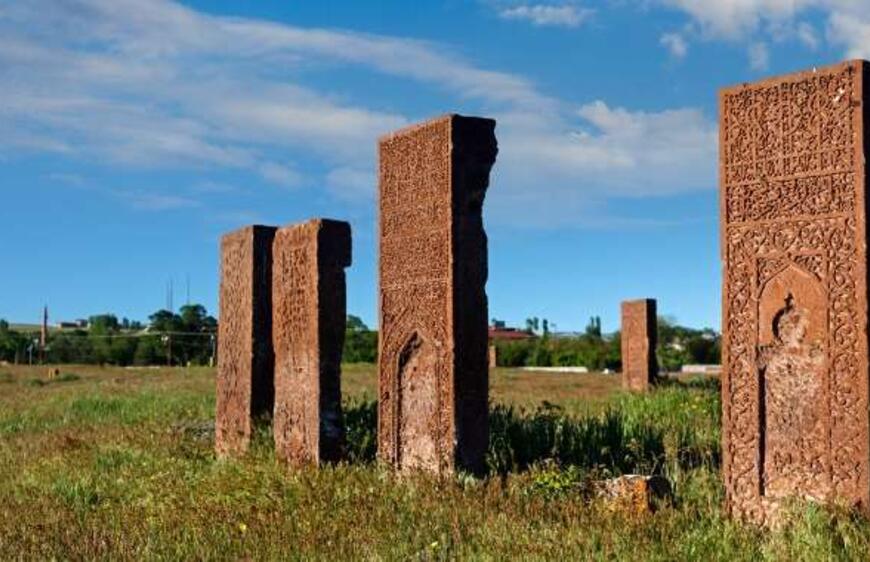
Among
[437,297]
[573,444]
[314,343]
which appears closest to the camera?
[437,297]

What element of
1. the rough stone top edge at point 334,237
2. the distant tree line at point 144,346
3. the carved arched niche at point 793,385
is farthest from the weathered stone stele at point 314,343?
the distant tree line at point 144,346

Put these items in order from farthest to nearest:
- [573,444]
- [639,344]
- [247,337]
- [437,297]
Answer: [639,344] → [247,337] → [573,444] → [437,297]

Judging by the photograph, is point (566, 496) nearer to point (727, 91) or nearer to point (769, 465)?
point (769, 465)

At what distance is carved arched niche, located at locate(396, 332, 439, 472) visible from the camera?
7.95m

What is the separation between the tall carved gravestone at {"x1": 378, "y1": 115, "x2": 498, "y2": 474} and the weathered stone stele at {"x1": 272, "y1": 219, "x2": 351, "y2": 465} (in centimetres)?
72

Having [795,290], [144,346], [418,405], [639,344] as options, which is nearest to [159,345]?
[144,346]

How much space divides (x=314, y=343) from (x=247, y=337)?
1.65m

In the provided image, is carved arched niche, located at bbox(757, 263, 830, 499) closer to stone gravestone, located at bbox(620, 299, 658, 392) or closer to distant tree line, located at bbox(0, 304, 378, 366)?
stone gravestone, located at bbox(620, 299, 658, 392)

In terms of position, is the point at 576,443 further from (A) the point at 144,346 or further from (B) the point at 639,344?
(A) the point at 144,346

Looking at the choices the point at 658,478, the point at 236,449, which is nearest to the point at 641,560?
the point at 658,478

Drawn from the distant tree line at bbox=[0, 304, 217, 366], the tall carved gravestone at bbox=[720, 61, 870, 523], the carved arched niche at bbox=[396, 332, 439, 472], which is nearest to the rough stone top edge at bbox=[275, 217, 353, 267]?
the carved arched niche at bbox=[396, 332, 439, 472]

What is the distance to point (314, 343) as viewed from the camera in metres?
9.10

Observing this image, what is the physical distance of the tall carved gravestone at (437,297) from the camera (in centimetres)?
771

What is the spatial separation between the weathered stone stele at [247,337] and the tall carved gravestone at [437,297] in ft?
7.80
